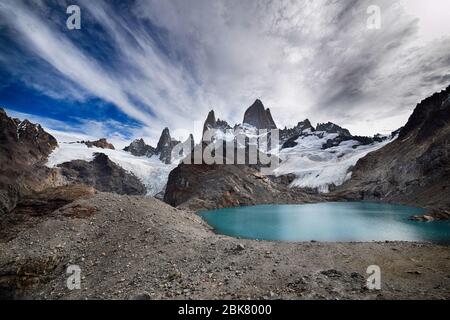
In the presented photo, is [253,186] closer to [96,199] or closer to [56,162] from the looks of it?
[96,199]

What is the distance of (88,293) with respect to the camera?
14055mm

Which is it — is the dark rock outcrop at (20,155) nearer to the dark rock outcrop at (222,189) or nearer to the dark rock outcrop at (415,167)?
the dark rock outcrop at (222,189)

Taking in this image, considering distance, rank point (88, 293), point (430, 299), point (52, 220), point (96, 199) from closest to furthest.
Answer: point (430, 299), point (88, 293), point (52, 220), point (96, 199)

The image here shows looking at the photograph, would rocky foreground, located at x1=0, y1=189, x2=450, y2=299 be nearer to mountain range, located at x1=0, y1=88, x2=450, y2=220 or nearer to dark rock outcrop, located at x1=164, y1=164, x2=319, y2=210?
mountain range, located at x1=0, y1=88, x2=450, y2=220

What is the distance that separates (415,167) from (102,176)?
160m

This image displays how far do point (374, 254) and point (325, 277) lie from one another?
7.09 m

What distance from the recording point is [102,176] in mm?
160875

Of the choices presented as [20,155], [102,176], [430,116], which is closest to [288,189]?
[430,116]

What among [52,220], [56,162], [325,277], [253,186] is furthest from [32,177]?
[325,277]

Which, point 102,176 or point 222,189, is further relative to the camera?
point 102,176

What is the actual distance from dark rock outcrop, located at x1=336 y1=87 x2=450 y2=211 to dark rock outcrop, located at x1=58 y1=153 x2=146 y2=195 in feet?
437

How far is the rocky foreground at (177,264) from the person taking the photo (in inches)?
481

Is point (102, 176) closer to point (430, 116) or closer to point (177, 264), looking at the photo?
point (177, 264)

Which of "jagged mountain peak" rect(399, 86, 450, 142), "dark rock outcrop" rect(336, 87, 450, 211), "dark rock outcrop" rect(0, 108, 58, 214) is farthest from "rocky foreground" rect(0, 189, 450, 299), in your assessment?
"jagged mountain peak" rect(399, 86, 450, 142)
